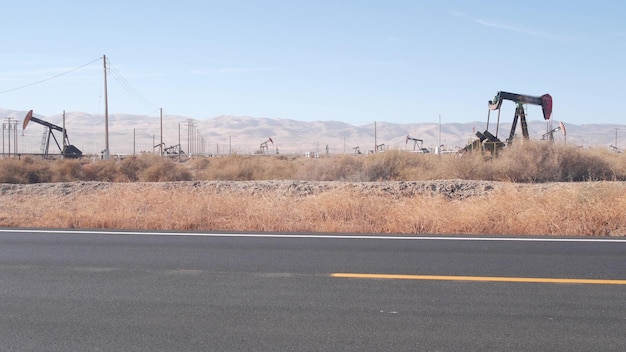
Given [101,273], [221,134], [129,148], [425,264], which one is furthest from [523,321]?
[221,134]

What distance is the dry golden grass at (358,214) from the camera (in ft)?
43.0

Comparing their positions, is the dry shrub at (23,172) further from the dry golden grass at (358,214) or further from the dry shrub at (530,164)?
the dry shrub at (530,164)

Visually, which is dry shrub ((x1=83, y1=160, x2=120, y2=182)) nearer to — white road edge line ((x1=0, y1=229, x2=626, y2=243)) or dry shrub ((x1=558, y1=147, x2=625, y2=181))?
white road edge line ((x1=0, y1=229, x2=626, y2=243))

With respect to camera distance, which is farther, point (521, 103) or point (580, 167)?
point (521, 103)

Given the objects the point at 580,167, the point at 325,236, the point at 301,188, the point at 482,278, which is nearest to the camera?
the point at 482,278

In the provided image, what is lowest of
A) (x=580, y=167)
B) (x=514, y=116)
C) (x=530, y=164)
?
(x=580, y=167)

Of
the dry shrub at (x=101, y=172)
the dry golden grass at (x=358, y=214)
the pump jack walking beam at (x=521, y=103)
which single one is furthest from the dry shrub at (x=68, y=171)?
the pump jack walking beam at (x=521, y=103)

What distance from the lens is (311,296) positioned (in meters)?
7.23

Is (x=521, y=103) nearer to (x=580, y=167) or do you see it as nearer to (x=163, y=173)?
(x=580, y=167)

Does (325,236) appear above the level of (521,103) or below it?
below

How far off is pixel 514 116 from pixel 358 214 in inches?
801

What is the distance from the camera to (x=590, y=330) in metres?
6.02

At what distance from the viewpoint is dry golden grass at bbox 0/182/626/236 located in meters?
13.1

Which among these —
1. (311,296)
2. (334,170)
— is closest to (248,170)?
(334,170)
